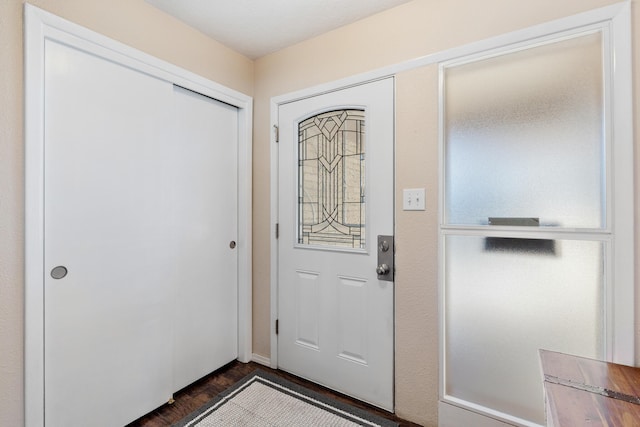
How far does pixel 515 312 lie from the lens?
5.06 feet

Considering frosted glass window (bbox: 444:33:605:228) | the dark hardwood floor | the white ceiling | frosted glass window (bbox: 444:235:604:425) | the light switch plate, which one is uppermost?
the white ceiling

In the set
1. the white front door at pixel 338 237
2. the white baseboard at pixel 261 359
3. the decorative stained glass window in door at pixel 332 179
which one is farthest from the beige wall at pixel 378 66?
the white baseboard at pixel 261 359

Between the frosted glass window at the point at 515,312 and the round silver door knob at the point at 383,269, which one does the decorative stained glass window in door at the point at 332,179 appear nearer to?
the round silver door knob at the point at 383,269

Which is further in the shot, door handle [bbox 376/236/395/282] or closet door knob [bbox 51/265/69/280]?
door handle [bbox 376/236/395/282]

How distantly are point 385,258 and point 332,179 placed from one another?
616 mm

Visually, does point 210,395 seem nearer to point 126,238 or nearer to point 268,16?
point 126,238

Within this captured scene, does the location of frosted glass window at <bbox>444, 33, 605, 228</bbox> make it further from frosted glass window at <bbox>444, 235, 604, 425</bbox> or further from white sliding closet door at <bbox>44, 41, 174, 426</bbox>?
white sliding closet door at <bbox>44, 41, 174, 426</bbox>

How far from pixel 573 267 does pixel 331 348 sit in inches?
55.6

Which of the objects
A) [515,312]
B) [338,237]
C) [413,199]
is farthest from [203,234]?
[515,312]

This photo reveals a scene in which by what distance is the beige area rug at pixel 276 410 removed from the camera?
5.80 ft

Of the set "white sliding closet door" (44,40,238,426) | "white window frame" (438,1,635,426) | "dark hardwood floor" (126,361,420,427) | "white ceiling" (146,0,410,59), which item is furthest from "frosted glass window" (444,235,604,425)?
"white sliding closet door" (44,40,238,426)

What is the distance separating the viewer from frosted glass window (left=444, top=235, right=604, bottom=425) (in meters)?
1.40

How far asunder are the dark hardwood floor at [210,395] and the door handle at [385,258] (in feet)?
2.66

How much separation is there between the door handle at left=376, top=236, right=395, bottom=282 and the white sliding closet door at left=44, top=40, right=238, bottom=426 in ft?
3.76
